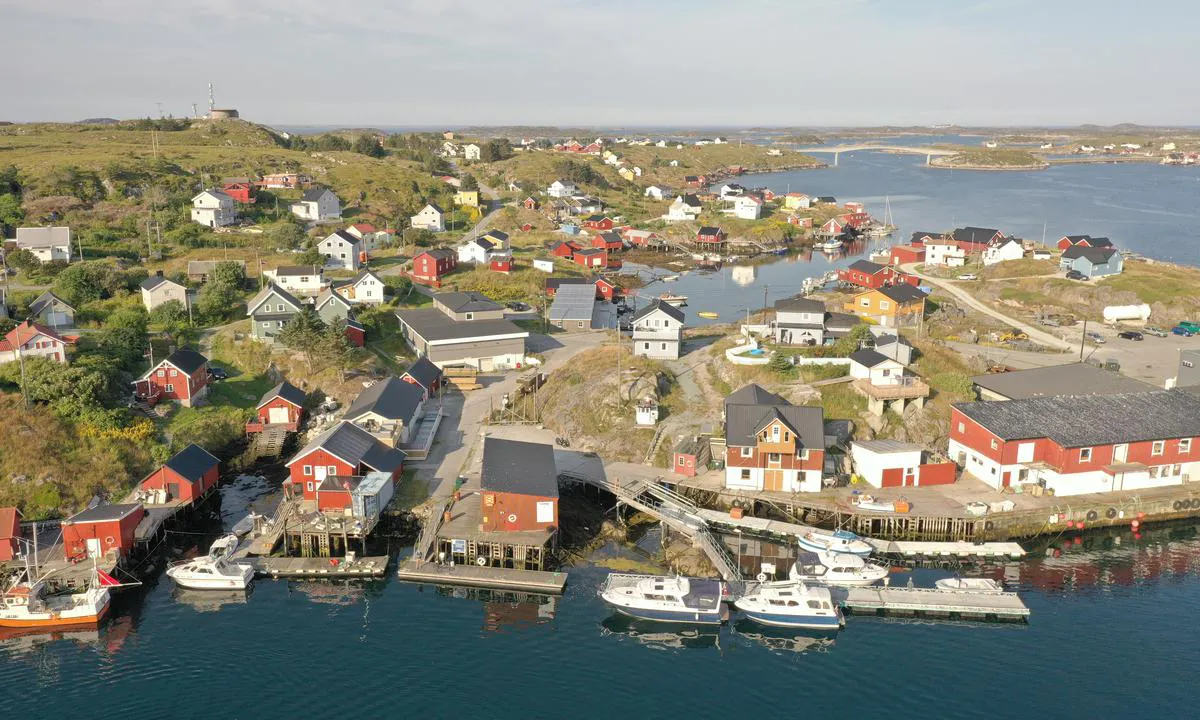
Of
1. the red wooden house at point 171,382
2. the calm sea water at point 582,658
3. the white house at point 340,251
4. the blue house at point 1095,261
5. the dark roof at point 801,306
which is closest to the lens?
the calm sea water at point 582,658

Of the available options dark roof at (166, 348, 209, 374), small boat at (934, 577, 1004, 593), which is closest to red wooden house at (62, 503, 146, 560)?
dark roof at (166, 348, 209, 374)

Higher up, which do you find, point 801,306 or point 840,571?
point 801,306

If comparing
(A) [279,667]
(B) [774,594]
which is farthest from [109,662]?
(B) [774,594]

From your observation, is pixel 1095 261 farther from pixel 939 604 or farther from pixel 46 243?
pixel 46 243

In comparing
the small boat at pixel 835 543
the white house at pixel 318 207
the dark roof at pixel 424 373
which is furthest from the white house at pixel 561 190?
the small boat at pixel 835 543

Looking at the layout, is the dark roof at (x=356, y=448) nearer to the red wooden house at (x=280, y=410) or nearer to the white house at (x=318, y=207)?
the red wooden house at (x=280, y=410)

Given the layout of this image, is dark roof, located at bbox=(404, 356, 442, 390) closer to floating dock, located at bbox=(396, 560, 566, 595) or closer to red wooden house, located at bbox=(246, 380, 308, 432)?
red wooden house, located at bbox=(246, 380, 308, 432)

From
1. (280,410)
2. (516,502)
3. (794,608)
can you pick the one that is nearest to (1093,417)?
(794,608)
